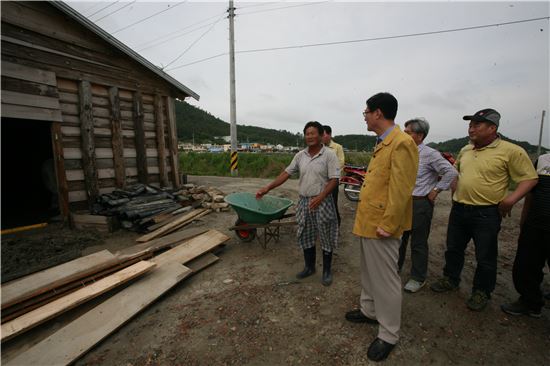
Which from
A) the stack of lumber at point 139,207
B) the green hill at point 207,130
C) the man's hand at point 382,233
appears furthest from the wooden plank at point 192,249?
the green hill at point 207,130

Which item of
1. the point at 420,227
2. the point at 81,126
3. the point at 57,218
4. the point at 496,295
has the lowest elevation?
the point at 496,295

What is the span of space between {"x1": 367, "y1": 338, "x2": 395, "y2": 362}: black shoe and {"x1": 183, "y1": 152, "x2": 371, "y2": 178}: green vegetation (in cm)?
1236

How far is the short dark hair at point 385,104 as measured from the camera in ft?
6.77

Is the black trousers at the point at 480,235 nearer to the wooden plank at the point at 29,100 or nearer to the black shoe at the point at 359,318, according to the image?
the black shoe at the point at 359,318

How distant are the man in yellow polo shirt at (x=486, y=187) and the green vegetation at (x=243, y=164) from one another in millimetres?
11824

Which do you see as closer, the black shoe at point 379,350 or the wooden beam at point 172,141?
the black shoe at point 379,350

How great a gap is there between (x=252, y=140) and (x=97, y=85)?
89420 mm

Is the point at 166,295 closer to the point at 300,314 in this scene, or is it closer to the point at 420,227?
the point at 300,314

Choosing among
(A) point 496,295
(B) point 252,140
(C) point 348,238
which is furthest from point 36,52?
(B) point 252,140

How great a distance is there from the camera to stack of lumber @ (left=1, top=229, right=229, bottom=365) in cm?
210

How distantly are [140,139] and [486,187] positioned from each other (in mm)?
6956

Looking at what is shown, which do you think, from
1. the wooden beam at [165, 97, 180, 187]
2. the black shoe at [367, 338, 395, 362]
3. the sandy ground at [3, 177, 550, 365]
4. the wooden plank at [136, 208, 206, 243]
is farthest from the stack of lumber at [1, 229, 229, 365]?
the wooden beam at [165, 97, 180, 187]

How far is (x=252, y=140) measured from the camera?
9400 cm

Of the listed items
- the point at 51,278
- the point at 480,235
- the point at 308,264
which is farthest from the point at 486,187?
the point at 51,278
